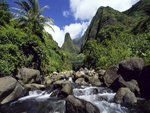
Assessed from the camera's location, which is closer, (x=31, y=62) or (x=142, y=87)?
(x=142, y=87)

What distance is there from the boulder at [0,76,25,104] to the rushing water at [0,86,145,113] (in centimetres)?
51

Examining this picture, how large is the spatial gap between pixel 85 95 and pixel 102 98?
208 centimetres

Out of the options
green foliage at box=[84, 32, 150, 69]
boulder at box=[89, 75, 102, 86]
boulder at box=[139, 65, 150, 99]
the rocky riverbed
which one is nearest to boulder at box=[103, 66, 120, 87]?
the rocky riverbed

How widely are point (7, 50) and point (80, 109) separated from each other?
13092mm

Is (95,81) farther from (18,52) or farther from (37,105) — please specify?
(37,105)

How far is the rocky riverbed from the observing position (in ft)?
46.7

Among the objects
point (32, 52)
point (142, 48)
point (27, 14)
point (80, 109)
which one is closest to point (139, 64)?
point (80, 109)

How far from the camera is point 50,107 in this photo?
49.1 feet

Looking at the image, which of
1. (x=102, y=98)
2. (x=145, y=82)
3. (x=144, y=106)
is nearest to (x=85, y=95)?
(x=102, y=98)

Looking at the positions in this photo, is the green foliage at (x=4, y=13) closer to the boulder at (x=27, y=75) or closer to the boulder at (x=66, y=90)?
the boulder at (x=27, y=75)

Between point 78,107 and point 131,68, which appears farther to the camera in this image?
point 131,68

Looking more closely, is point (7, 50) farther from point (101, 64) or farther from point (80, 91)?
point (101, 64)

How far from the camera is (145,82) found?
18344mm

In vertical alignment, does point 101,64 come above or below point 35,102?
above
